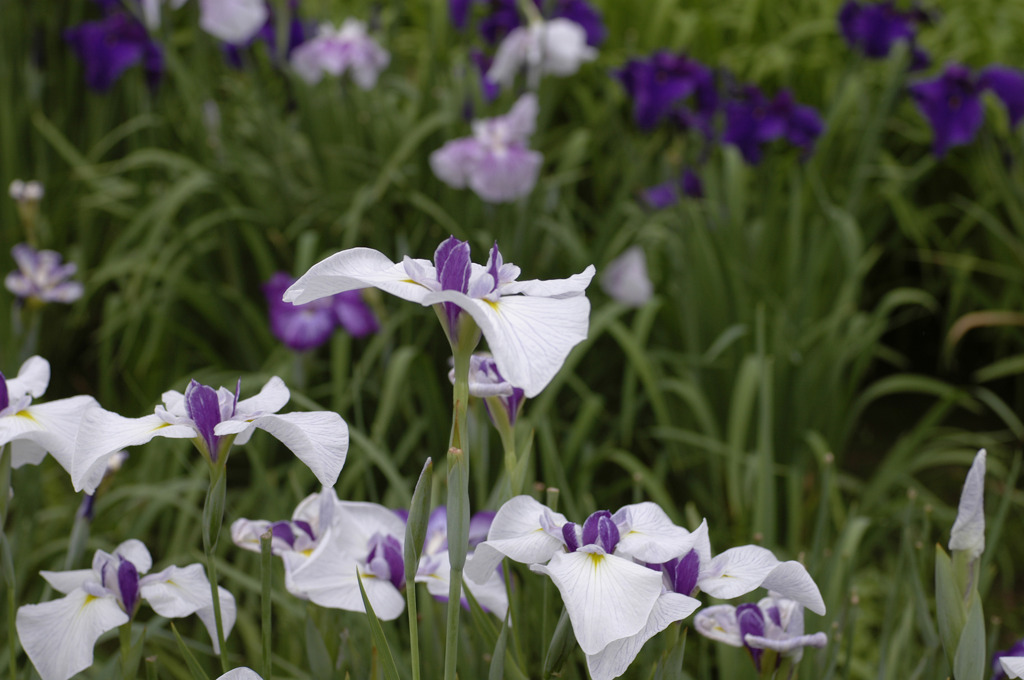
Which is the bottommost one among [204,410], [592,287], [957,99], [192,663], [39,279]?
[592,287]

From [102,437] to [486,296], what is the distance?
0.32m

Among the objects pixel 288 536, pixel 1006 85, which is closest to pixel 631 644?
pixel 288 536

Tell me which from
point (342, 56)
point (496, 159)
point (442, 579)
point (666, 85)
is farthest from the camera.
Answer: point (342, 56)

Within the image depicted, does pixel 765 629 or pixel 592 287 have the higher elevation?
pixel 765 629

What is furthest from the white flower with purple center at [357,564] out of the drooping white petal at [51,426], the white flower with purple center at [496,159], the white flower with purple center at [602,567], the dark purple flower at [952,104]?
the dark purple flower at [952,104]

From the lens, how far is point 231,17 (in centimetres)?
→ 246

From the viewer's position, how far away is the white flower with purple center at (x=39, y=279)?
5.34 feet

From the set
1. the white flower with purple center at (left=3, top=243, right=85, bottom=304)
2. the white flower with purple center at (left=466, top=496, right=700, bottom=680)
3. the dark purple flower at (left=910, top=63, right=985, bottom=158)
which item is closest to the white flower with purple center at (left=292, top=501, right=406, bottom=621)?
the white flower with purple center at (left=466, top=496, right=700, bottom=680)

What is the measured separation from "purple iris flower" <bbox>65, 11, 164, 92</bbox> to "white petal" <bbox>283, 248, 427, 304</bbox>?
2.12 metres

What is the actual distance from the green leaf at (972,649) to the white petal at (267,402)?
0.57 meters

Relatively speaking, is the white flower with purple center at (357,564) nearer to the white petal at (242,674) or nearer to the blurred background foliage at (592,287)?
the white petal at (242,674)

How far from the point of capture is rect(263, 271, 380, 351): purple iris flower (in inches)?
70.5

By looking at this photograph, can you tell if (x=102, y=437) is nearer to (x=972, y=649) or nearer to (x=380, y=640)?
(x=380, y=640)

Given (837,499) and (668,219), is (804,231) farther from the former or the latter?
(837,499)
